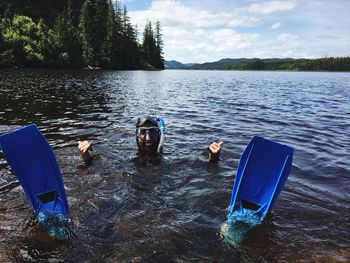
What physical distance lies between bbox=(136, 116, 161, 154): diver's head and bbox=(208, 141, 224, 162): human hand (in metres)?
1.69

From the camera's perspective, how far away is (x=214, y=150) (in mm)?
9609

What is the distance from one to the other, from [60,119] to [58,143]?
501 cm

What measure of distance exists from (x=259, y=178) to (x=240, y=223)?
0.98 meters

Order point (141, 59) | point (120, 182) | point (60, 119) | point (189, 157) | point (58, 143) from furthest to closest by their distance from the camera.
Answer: point (141, 59)
point (60, 119)
point (58, 143)
point (189, 157)
point (120, 182)

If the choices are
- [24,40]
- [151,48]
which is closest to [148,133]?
[24,40]

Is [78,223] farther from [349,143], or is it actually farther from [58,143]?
[349,143]

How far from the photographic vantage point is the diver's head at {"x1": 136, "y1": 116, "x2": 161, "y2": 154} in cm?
961

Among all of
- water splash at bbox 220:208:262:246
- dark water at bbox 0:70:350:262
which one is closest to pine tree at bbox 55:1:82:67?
dark water at bbox 0:70:350:262

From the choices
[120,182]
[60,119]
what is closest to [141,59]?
[60,119]

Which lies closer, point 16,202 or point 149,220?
point 149,220

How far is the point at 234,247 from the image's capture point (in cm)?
557

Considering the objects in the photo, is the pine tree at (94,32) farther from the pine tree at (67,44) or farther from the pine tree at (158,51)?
the pine tree at (158,51)

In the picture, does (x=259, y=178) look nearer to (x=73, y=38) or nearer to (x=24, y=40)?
(x=24, y=40)

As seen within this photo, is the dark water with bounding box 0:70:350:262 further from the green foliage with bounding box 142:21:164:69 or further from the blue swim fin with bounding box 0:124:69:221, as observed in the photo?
the green foliage with bounding box 142:21:164:69
